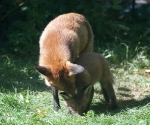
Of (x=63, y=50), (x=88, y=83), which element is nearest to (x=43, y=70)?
(x=63, y=50)

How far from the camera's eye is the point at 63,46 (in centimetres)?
710

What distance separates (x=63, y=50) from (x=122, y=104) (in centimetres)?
146

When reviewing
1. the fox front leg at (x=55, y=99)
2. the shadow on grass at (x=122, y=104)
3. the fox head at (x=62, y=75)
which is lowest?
the shadow on grass at (x=122, y=104)

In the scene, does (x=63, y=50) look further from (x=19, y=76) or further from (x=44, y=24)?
(x=44, y=24)

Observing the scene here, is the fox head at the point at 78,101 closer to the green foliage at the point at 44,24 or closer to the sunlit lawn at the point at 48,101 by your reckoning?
the sunlit lawn at the point at 48,101

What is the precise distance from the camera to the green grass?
6094 millimetres

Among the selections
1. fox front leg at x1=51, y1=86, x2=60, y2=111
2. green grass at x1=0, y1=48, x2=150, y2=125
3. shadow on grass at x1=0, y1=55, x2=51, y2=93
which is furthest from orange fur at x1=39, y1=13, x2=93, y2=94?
shadow on grass at x1=0, y1=55, x2=51, y2=93

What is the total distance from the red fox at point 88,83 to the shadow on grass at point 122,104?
0.15 meters

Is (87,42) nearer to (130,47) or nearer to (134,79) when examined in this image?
(134,79)

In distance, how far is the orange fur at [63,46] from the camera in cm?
660

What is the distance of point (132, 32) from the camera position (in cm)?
1128

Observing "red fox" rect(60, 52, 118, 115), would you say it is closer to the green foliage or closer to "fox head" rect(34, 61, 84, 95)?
"fox head" rect(34, 61, 84, 95)

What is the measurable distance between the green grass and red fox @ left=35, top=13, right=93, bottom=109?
50cm

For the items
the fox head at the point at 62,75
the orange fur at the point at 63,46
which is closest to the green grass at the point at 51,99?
the fox head at the point at 62,75
